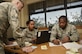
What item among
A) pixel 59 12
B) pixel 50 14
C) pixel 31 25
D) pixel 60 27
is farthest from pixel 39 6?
pixel 60 27

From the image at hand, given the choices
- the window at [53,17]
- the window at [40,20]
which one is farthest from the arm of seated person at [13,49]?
the window at [40,20]

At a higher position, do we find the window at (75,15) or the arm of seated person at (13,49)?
the window at (75,15)

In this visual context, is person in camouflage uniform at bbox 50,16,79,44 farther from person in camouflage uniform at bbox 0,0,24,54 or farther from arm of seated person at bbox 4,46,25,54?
person in camouflage uniform at bbox 0,0,24,54

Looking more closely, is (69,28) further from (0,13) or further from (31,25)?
(0,13)

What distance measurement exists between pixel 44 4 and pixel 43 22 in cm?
65

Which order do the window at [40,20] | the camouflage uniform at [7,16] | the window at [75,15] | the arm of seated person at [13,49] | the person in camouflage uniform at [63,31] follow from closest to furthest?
the camouflage uniform at [7,16] < the arm of seated person at [13,49] < the person in camouflage uniform at [63,31] < the window at [75,15] < the window at [40,20]

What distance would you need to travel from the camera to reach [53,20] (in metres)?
4.81

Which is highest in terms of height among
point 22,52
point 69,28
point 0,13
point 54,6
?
point 54,6

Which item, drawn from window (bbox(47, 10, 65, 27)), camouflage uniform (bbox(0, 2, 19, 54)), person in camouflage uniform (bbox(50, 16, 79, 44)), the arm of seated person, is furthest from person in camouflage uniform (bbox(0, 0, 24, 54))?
window (bbox(47, 10, 65, 27))

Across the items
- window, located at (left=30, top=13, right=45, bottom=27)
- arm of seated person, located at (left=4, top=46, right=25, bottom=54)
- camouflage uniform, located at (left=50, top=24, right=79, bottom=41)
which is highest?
window, located at (left=30, top=13, right=45, bottom=27)

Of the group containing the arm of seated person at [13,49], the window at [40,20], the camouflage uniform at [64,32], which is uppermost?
the window at [40,20]

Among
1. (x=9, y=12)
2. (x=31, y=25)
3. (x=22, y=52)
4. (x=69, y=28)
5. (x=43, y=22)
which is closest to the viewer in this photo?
(x=9, y=12)

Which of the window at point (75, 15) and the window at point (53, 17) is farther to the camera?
the window at point (53, 17)

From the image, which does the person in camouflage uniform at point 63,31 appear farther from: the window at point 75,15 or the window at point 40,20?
the window at point 40,20
